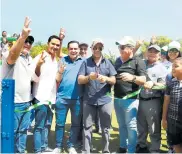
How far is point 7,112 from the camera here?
10.6 ft

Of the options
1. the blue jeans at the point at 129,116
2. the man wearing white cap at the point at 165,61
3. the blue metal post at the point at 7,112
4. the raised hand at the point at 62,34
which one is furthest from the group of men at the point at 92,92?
the blue metal post at the point at 7,112

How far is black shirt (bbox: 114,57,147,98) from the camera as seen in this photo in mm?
4559

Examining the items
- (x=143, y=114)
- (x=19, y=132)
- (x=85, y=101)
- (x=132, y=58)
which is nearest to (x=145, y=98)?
(x=143, y=114)

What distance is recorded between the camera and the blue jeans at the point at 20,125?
4.25 m

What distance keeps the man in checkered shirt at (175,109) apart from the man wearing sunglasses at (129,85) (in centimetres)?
62

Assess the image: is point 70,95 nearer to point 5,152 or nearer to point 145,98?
point 145,98

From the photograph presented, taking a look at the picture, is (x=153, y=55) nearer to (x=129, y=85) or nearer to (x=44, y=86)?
(x=129, y=85)

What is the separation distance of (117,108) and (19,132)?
5.53 ft

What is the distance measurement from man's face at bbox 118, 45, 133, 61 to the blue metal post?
2.04 metres

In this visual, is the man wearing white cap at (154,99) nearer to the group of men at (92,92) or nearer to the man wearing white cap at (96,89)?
the group of men at (92,92)

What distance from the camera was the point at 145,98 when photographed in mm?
4750

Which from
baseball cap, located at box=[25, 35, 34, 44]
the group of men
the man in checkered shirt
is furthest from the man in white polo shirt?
the man in checkered shirt

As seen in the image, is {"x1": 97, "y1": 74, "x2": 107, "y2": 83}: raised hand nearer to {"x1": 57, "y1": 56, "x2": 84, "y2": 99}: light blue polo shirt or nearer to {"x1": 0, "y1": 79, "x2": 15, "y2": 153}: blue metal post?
{"x1": 57, "y1": 56, "x2": 84, "y2": 99}: light blue polo shirt

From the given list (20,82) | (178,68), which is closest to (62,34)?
(20,82)
